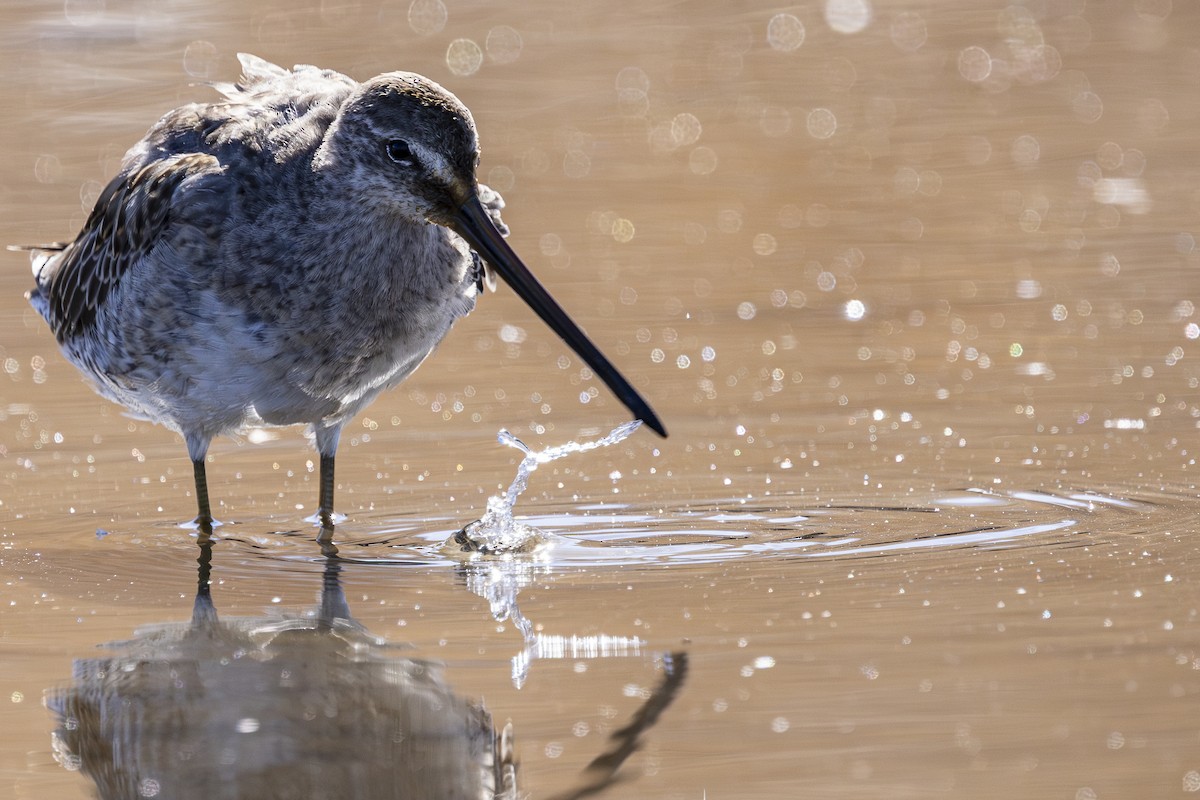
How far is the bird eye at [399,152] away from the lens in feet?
15.7

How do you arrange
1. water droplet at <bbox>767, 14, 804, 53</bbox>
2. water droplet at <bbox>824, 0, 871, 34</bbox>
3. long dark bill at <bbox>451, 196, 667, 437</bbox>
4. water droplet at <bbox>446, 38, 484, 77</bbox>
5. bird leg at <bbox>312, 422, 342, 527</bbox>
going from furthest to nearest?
1. water droplet at <bbox>824, 0, 871, 34</bbox>
2. water droplet at <bbox>767, 14, 804, 53</bbox>
3. water droplet at <bbox>446, 38, 484, 77</bbox>
4. bird leg at <bbox>312, 422, 342, 527</bbox>
5. long dark bill at <bbox>451, 196, 667, 437</bbox>

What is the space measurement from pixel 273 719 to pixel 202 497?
73.6 inches

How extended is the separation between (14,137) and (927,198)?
5.23 meters

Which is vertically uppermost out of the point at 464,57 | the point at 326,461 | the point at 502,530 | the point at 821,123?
the point at 464,57

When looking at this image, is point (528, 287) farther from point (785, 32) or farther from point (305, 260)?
point (785, 32)

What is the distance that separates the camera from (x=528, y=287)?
188 inches

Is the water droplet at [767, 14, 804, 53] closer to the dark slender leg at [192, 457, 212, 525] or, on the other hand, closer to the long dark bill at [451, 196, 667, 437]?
the dark slender leg at [192, 457, 212, 525]

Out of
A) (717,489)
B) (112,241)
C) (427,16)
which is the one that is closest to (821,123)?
(427,16)

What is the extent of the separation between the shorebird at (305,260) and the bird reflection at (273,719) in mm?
959

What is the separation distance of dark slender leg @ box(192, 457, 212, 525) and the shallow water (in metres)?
0.11

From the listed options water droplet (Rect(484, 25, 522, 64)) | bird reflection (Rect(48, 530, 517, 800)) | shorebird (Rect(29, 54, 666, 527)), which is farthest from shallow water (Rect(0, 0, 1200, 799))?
water droplet (Rect(484, 25, 522, 64))

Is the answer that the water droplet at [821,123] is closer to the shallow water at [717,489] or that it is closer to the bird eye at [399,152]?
the shallow water at [717,489]

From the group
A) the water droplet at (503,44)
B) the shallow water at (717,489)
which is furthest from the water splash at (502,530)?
the water droplet at (503,44)

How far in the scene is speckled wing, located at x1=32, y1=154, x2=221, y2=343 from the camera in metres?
5.20
